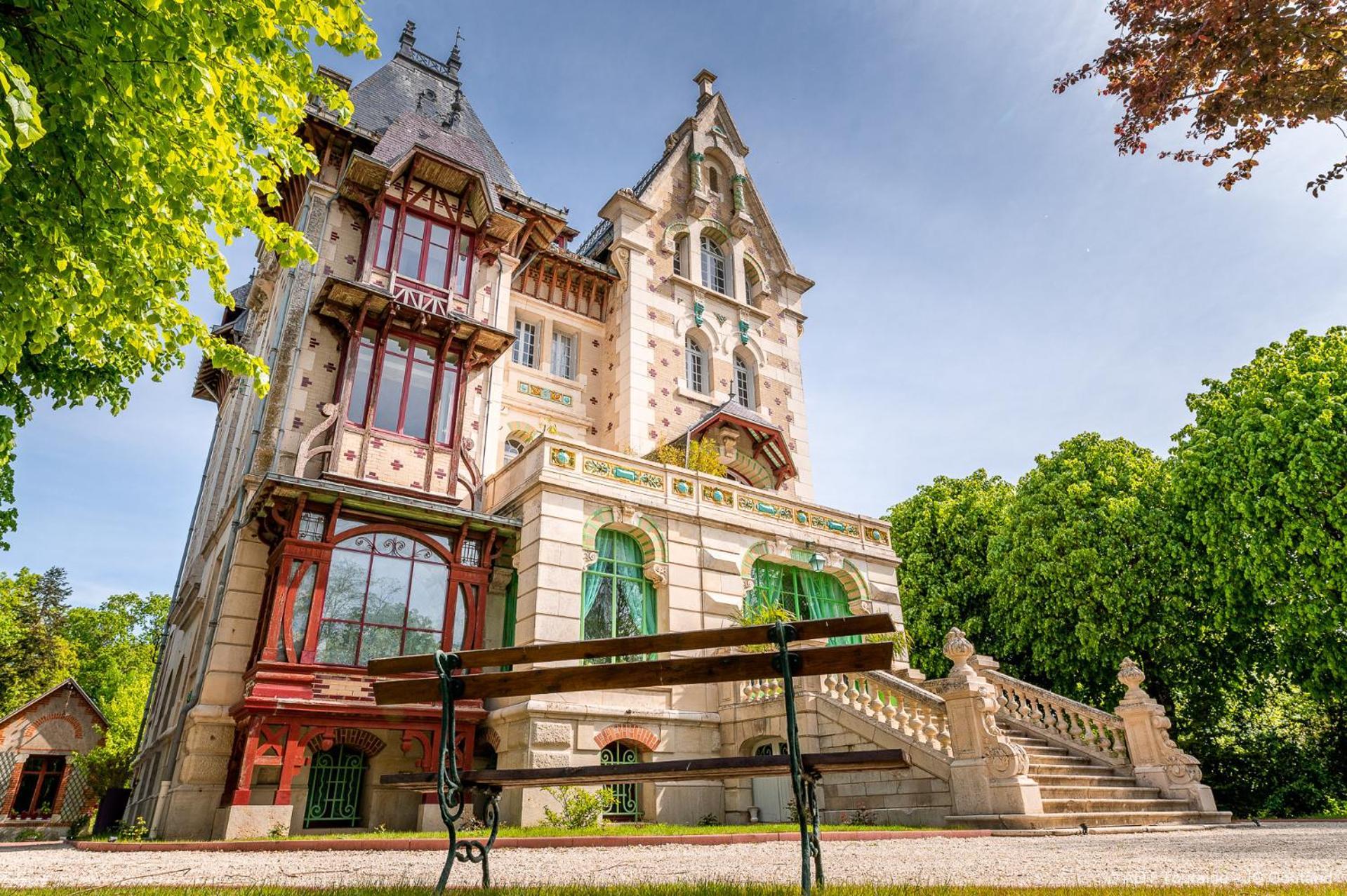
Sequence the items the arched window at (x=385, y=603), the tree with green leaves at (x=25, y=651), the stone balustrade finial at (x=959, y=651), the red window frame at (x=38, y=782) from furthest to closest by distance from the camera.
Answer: the tree with green leaves at (x=25, y=651) < the red window frame at (x=38, y=782) < the arched window at (x=385, y=603) < the stone balustrade finial at (x=959, y=651)

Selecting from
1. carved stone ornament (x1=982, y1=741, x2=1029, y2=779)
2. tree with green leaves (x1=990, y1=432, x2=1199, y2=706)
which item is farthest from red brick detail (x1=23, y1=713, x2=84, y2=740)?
carved stone ornament (x1=982, y1=741, x2=1029, y2=779)

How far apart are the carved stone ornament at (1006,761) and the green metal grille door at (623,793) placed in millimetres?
6232

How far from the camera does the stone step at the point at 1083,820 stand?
37.3 feet

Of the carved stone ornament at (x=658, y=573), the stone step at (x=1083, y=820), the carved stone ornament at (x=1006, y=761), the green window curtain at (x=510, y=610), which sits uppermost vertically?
the carved stone ornament at (x=658, y=573)

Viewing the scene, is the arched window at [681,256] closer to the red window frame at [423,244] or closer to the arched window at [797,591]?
the red window frame at [423,244]

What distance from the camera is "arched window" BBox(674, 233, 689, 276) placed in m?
26.7

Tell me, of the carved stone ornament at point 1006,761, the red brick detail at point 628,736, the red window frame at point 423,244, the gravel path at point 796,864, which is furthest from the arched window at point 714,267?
the gravel path at point 796,864

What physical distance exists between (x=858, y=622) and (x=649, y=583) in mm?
13427

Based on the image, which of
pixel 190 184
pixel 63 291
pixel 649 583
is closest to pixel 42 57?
pixel 190 184

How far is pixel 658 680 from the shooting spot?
498 cm

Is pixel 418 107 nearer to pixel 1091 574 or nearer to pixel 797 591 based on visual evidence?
pixel 797 591

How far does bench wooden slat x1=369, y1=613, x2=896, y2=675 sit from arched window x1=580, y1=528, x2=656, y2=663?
11.1 m

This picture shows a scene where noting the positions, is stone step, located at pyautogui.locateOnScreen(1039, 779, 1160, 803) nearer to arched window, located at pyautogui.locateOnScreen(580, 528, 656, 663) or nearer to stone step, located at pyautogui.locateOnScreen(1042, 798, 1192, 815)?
stone step, located at pyautogui.locateOnScreen(1042, 798, 1192, 815)

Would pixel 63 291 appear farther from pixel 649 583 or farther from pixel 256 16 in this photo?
pixel 649 583
